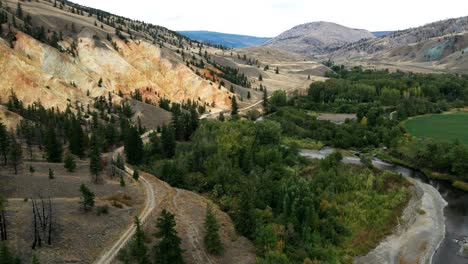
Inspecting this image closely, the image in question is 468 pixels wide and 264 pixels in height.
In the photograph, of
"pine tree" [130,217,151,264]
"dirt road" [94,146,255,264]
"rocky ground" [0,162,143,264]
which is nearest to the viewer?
"pine tree" [130,217,151,264]

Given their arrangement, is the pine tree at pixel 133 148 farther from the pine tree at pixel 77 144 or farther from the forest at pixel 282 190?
the pine tree at pixel 77 144

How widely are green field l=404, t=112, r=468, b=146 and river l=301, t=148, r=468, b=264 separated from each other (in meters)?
20.5

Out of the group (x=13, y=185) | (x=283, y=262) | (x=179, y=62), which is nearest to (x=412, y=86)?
(x=179, y=62)

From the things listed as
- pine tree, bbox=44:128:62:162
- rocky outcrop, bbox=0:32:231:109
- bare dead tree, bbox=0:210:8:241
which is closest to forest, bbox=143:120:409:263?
pine tree, bbox=44:128:62:162

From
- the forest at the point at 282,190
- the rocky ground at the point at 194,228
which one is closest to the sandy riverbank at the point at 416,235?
the forest at the point at 282,190

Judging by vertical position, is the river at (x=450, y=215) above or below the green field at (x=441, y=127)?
below

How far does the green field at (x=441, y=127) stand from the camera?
97.6 meters

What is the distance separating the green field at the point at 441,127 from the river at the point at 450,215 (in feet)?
67.3

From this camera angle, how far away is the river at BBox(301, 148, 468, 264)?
49.2m

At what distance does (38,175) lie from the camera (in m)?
56.3

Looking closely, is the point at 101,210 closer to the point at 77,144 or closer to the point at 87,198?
the point at 87,198

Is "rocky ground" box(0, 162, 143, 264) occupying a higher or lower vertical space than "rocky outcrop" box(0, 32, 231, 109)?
lower

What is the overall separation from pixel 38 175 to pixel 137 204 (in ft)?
52.1

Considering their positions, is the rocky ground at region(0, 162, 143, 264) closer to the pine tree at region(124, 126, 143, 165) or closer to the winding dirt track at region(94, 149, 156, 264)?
the winding dirt track at region(94, 149, 156, 264)
